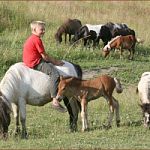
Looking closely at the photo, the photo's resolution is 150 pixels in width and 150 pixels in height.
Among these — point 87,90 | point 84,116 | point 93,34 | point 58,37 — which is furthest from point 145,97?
point 58,37

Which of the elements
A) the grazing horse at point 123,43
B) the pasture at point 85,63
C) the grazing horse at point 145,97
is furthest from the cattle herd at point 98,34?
the grazing horse at point 145,97

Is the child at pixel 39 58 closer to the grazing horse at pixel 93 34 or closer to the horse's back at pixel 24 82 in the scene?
the horse's back at pixel 24 82

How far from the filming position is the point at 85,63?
20812 mm

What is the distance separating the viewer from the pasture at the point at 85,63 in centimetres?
973

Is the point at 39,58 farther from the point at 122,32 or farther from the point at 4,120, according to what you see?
the point at 122,32

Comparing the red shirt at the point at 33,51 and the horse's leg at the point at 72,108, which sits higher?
the red shirt at the point at 33,51

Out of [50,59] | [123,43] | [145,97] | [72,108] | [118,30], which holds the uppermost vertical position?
[118,30]

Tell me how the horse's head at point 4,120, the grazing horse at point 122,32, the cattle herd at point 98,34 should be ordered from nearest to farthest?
the horse's head at point 4,120 → the cattle herd at point 98,34 → the grazing horse at point 122,32

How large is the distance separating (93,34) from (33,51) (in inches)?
487

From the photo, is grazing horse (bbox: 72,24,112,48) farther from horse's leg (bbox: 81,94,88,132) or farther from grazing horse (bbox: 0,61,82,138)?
horse's leg (bbox: 81,94,88,132)

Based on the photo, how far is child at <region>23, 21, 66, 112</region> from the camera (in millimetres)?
10906

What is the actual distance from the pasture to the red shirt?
143cm

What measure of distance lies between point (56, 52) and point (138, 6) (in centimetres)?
1288

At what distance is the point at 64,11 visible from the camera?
98.4 ft
